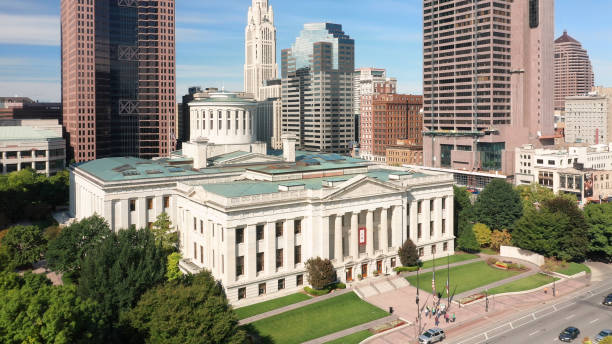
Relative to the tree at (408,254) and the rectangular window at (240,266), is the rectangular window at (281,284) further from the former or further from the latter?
the tree at (408,254)

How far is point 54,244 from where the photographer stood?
8212cm

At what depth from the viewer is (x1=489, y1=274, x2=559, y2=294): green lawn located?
83356 millimetres

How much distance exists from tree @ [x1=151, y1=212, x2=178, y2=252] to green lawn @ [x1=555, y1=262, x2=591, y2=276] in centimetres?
6835

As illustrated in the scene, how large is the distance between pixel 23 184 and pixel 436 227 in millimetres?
107435

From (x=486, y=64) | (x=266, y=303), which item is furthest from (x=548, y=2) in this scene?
(x=266, y=303)

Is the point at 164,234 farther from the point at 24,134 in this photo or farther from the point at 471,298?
the point at 24,134

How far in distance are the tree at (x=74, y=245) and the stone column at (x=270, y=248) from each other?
24.8m

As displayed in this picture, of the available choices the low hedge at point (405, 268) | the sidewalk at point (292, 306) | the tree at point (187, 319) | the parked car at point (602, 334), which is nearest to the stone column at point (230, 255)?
the sidewalk at point (292, 306)

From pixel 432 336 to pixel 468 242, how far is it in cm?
4121

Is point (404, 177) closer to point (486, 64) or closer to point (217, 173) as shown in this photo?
point (217, 173)

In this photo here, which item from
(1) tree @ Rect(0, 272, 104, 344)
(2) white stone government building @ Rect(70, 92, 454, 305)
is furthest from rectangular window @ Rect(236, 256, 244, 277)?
(1) tree @ Rect(0, 272, 104, 344)

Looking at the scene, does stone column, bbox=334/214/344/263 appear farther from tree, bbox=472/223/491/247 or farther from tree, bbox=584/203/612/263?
tree, bbox=584/203/612/263

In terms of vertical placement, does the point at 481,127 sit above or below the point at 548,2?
below

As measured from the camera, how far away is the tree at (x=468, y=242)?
102188mm
